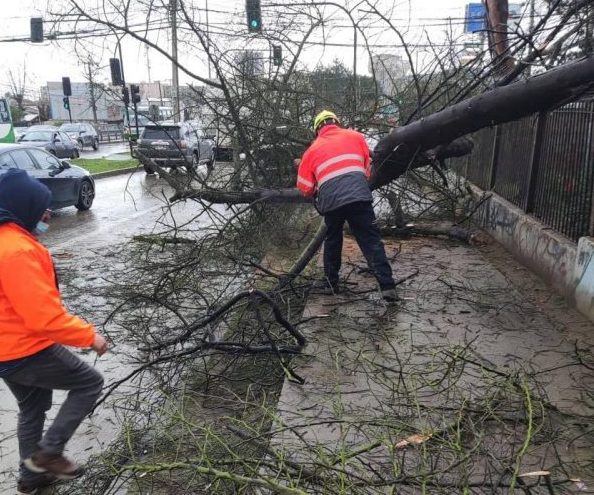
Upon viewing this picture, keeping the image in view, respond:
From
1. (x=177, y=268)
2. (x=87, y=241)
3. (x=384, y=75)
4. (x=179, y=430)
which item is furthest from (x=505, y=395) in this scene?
(x=87, y=241)

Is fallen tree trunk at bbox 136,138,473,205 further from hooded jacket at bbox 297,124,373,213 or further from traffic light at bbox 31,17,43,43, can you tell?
traffic light at bbox 31,17,43,43

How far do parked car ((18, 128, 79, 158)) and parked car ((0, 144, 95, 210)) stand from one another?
1286cm

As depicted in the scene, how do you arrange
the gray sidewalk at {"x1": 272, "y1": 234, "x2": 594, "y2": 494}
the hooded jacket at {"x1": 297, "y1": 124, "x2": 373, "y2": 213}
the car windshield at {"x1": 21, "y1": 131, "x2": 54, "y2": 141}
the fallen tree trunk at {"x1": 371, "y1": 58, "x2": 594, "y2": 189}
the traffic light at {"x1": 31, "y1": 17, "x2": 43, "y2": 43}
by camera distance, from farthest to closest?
the car windshield at {"x1": 21, "y1": 131, "x2": 54, "y2": 141} → the traffic light at {"x1": 31, "y1": 17, "x2": 43, "y2": 43} → the hooded jacket at {"x1": 297, "y1": 124, "x2": 373, "y2": 213} → the fallen tree trunk at {"x1": 371, "y1": 58, "x2": 594, "y2": 189} → the gray sidewalk at {"x1": 272, "y1": 234, "x2": 594, "y2": 494}

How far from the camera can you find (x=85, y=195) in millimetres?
12641

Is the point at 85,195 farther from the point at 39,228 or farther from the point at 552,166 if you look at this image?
the point at 39,228

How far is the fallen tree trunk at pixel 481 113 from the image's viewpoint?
4.21m

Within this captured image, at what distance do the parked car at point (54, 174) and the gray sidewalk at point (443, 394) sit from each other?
7.74 m

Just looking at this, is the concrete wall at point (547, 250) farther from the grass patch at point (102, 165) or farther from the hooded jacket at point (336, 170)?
the grass patch at point (102, 165)

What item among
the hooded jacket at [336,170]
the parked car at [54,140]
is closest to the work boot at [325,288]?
the hooded jacket at [336,170]

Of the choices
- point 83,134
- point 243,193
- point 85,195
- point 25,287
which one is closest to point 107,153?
point 83,134

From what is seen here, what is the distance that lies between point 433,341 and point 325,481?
204cm

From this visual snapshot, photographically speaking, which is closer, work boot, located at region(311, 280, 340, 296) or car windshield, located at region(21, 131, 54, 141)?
work boot, located at region(311, 280, 340, 296)

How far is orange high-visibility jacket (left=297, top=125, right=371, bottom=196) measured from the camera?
5.00 metres

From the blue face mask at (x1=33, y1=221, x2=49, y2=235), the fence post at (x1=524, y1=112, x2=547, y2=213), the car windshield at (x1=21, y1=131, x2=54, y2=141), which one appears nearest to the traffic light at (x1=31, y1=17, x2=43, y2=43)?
the blue face mask at (x1=33, y1=221, x2=49, y2=235)
